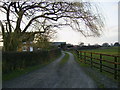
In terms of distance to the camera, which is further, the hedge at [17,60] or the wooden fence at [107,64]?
the hedge at [17,60]

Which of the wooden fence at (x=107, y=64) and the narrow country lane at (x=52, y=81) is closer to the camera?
the narrow country lane at (x=52, y=81)

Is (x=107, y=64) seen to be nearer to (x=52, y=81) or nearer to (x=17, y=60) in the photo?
(x=52, y=81)

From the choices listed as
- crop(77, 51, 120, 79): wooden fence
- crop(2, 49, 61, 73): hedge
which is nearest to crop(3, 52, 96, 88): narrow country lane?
crop(77, 51, 120, 79): wooden fence

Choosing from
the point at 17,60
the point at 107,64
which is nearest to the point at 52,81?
the point at 17,60

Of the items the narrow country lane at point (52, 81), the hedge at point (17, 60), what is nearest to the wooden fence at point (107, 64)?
the narrow country lane at point (52, 81)

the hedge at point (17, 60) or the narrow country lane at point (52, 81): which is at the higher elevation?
the hedge at point (17, 60)

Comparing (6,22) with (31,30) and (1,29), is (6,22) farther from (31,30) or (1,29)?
(31,30)

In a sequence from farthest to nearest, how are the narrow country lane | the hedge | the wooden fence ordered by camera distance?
the hedge < the wooden fence < the narrow country lane

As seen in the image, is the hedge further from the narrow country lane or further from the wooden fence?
the wooden fence

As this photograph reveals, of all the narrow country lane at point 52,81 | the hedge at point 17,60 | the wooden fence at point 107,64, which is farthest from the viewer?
the hedge at point 17,60

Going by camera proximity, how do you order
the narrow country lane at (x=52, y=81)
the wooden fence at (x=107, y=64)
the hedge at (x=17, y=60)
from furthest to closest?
1. the hedge at (x=17, y=60)
2. the wooden fence at (x=107, y=64)
3. the narrow country lane at (x=52, y=81)

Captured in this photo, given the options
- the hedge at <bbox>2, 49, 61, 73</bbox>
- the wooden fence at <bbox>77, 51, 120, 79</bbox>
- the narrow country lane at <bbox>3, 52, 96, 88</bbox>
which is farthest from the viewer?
the hedge at <bbox>2, 49, 61, 73</bbox>

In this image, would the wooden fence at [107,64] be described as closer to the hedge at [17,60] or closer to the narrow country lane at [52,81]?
the narrow country lane at [52,81]

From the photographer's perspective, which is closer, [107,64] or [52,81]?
[52,81]
